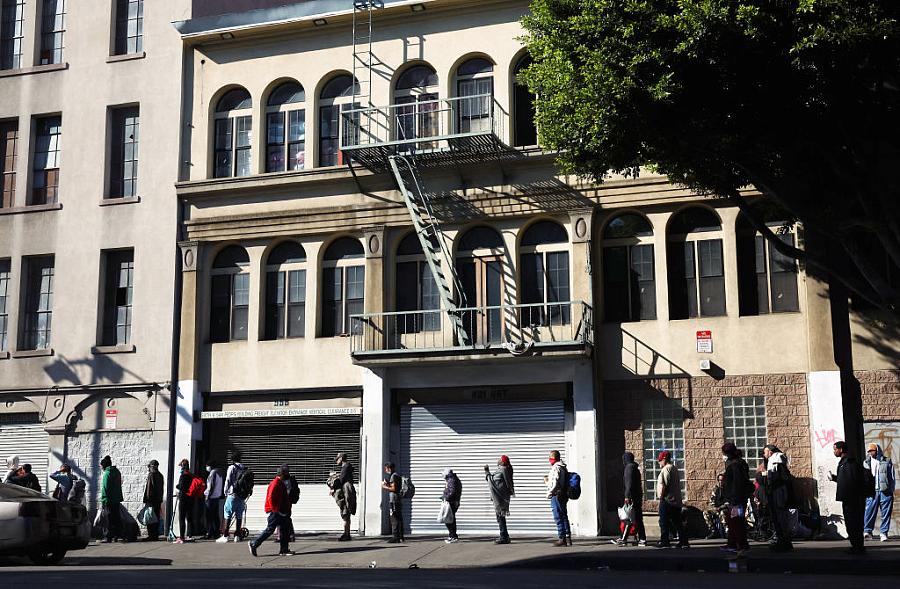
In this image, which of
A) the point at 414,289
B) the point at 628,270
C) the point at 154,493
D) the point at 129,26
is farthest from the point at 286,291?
the point at 129,26

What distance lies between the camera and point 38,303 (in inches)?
1052

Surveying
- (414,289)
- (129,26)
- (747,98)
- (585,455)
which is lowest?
(585,455)

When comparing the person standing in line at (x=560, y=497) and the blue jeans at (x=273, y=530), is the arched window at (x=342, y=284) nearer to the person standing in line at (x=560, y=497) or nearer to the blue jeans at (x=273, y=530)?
the blue jeans at (x=273, y=530)

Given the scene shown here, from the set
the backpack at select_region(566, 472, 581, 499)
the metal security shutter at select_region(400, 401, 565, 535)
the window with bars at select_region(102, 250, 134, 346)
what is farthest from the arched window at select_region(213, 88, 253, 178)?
the backpack at select_region(566, 472, 581, 499)

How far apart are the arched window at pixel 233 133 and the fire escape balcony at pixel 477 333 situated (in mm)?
4978

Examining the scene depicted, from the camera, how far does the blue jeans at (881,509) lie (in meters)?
19.5

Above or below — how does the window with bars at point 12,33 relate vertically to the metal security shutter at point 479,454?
above

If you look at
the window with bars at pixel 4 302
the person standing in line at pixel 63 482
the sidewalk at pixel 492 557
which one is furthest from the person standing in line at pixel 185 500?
the window with bars at pixel 4 302

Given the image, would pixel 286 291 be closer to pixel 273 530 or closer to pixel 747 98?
pixel 273 530

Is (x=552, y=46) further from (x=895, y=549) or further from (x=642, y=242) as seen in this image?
(x=895, y=549)

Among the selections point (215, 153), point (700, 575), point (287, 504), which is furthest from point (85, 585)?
point (215, 153)

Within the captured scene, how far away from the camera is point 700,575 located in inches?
608

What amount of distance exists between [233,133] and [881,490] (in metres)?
16.2

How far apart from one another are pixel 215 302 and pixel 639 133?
12372 mm
